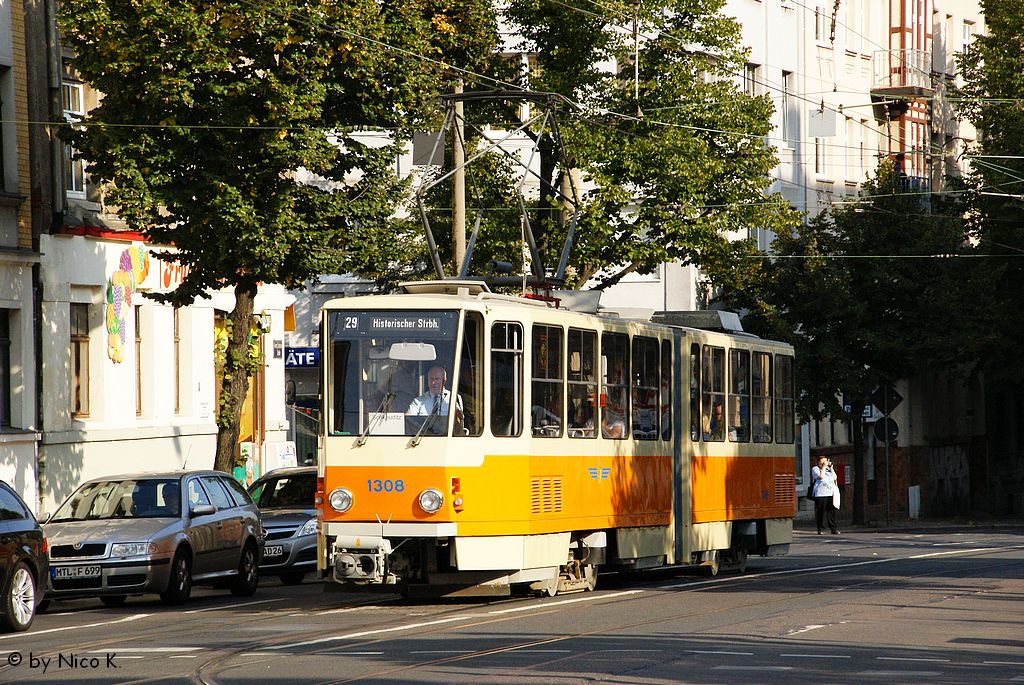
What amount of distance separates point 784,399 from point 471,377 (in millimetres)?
9858

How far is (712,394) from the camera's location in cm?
2547

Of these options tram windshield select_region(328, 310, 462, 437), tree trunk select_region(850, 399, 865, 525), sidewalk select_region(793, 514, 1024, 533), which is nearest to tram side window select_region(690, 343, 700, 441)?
tram windshield select_region(328, 310, 462, 437)

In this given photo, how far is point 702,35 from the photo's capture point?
37312 mm

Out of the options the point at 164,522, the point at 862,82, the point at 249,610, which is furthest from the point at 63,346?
the point at 862,82

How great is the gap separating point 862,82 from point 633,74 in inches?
918

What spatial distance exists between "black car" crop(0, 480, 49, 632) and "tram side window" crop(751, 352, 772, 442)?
448 inches

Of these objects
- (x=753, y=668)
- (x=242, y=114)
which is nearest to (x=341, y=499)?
(x=753, y=668)

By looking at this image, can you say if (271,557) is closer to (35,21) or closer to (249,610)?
(249,610)

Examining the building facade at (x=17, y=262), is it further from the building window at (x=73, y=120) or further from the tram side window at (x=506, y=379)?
the tram side window at (x=506, y=379)

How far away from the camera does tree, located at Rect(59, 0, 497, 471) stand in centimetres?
2519

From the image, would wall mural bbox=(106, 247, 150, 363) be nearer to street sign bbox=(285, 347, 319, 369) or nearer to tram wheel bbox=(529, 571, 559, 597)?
street sign bbox=(285, 347, 319, 369)

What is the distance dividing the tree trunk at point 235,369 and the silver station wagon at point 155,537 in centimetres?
341

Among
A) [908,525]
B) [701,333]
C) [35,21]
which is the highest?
[35,21]

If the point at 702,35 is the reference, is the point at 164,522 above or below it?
below
